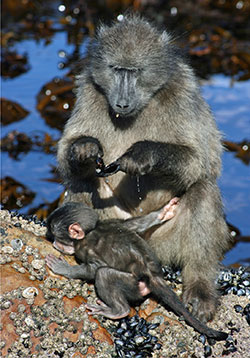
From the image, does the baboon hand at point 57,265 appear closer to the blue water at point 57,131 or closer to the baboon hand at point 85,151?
the baboon hand at point 85,151

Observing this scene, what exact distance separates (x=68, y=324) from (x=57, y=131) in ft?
17.2

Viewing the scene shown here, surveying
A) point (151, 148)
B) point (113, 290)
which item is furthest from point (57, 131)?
point (113, 290)

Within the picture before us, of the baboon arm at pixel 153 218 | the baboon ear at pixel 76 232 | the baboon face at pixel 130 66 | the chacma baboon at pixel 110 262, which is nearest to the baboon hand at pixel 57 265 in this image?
the chacma baboon at pixel 110 262

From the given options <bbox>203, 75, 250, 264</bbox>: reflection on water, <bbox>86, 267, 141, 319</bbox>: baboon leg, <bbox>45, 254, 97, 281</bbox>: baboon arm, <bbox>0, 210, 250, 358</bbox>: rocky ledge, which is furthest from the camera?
<bbox>203, 75, 250, 264</bbox>: reflection on water

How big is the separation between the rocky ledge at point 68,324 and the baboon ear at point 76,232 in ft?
0.65

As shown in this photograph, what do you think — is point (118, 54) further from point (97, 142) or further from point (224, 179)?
point (224, 179)

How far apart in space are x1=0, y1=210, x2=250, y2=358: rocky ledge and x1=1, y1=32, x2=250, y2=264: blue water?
7.11 feet

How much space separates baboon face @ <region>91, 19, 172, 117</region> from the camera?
458 cm

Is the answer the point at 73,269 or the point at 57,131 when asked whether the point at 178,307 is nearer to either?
the point at 73,269

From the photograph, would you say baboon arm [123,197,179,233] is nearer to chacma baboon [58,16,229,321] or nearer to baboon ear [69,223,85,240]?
chacma baboon [58,16,229,321]

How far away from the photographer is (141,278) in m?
4.25

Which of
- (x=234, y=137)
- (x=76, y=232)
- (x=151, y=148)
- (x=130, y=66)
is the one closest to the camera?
(x=76, y=232)

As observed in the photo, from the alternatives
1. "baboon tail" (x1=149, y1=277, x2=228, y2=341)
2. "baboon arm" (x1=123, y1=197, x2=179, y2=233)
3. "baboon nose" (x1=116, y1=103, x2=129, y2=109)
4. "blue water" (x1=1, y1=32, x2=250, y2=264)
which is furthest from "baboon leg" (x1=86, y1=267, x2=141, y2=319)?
"blue water" (x1=1, y1=32, x2=250, y2=264)

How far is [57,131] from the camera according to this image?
29.9 ft
